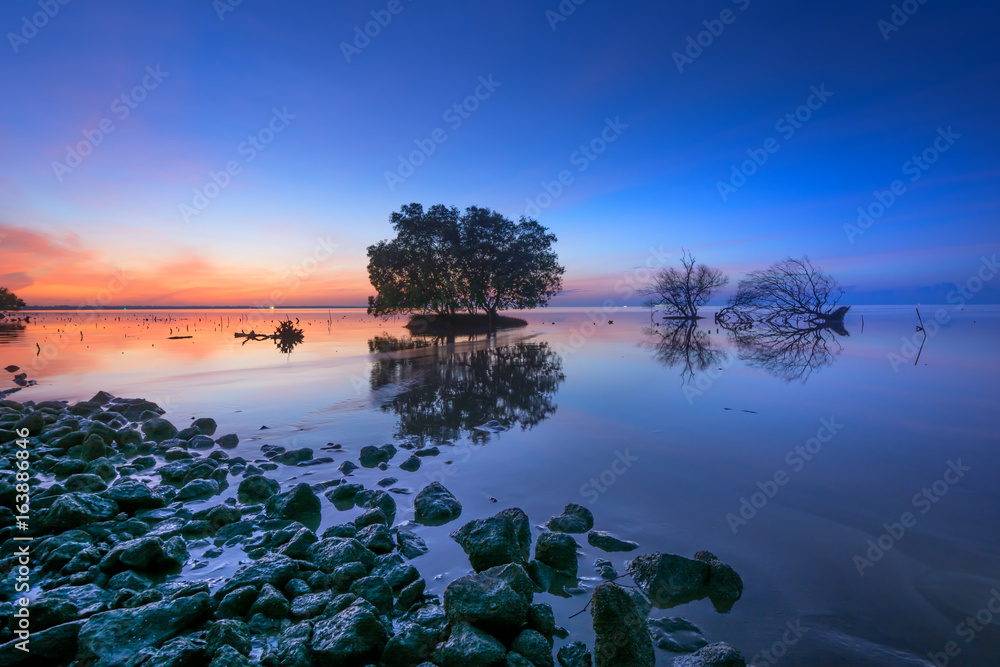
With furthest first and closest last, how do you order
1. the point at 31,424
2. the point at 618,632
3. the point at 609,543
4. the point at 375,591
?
1. the point at 31,424
2. the point at 609,543
3. the point at 375,591
4. the point at 618,632

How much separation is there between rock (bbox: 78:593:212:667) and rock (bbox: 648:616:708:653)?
376 cm

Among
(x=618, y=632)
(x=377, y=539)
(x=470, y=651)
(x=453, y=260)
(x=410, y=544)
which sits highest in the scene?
(x=453, y=260)

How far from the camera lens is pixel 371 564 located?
4.16 m

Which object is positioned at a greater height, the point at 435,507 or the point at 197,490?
the point at 435,507

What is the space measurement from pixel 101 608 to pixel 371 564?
2.23 metres

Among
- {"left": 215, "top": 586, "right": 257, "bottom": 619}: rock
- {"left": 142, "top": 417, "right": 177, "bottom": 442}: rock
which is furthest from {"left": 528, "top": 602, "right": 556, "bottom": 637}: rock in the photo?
{"left": 142, "top": 417, "right": 177, "bottom": 442}: rock

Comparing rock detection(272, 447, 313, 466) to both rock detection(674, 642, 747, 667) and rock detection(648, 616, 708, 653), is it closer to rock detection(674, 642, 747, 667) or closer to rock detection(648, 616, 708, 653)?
rock detection(648, 616, 708, 653)

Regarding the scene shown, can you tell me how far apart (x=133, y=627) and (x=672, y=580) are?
14.8ft

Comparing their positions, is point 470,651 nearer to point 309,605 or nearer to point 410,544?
point 309,605

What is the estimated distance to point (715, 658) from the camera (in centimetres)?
295

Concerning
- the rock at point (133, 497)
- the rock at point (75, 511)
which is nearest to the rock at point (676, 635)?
the rock at point (133, 497)

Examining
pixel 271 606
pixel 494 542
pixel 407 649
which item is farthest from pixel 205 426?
pixel 407 649

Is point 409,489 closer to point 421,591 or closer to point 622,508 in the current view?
point 421,591

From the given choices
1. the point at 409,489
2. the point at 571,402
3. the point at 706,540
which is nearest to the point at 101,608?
the point at 409,489
